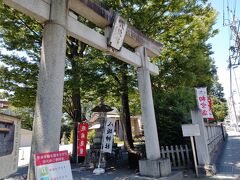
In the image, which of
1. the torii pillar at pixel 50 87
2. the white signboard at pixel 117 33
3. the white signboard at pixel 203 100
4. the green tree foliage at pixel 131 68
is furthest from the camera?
the white signboard at pixel 203 100

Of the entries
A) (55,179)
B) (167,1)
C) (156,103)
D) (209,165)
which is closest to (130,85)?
(156,103)

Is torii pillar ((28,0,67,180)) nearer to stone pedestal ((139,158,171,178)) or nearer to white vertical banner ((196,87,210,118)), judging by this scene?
stone pedestal ((139,158,171,178))

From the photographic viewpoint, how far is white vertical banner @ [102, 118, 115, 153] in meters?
9.70

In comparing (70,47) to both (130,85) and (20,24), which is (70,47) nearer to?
(20,24)

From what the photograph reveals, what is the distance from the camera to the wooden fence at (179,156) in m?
8.49

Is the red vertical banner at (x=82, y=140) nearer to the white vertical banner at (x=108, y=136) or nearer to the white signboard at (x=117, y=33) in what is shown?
the white vertical banner at (x=108, y=136)

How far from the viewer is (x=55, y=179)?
3424 mm

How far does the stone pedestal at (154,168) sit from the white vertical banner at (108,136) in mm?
3574

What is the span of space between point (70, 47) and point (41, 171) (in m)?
9.34

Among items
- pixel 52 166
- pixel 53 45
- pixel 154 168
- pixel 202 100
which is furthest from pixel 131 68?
pixel 52 166

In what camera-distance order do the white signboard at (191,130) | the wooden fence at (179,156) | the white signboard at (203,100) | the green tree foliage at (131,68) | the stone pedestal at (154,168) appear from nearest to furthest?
the stone pedestal at (154,168) → the white signboard at (191,130) → the wooden fence at (179,156) → the green tree foliage at (131,68) → the white signboard at (203,100)

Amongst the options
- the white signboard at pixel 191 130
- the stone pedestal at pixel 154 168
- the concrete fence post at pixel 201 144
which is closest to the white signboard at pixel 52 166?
the stone pedestal at pixel 154 168

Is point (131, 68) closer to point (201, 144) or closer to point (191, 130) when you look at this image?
point (191, 130)

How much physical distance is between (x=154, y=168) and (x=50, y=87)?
12.6 feet
